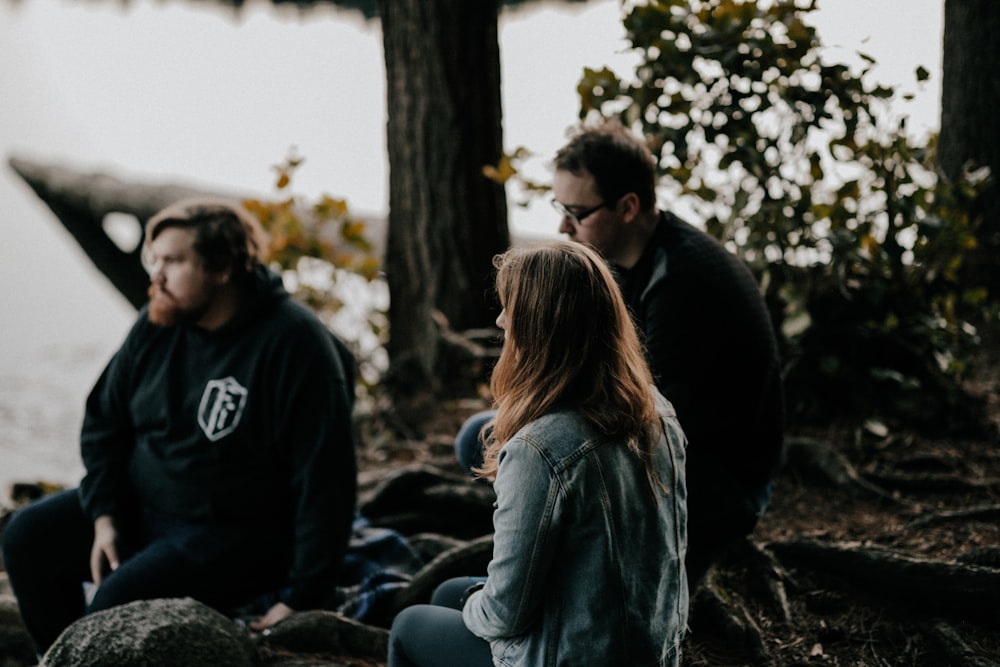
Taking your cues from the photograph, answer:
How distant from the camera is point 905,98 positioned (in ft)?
10.5

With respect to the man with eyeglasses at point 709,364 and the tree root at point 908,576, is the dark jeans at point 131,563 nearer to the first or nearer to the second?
the man with eyeglasses at point 709,364

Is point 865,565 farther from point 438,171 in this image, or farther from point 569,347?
point 438,171

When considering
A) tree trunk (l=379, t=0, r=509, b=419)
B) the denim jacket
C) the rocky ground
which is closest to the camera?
the denim jacket

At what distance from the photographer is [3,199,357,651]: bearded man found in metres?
2.57

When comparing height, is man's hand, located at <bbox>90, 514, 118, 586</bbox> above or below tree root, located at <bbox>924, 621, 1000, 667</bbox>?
above

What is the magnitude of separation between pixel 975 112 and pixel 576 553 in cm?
387

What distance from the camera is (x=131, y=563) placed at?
2.53 metres

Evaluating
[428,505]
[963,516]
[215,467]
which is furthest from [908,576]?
[215,467]

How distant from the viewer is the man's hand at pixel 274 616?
2514mm

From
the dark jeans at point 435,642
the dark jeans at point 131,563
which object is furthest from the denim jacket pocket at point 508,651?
the dark jeans at point 131,563

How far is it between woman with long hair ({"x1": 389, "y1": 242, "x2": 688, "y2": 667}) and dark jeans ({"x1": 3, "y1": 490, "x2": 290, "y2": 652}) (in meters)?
1.20

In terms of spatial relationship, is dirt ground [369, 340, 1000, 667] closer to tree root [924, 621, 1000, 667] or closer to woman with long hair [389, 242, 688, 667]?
tree root [924, 621, 1000, 667]

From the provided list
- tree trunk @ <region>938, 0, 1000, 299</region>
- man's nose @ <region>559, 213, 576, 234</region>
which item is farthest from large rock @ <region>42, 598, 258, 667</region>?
tree trunk @ <region>938, 0, 1000, 299</region>

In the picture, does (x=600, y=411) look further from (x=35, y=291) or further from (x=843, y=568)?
(x=35, y=291)
